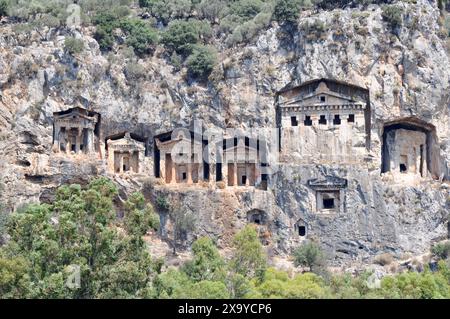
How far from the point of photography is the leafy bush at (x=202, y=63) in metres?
71.9

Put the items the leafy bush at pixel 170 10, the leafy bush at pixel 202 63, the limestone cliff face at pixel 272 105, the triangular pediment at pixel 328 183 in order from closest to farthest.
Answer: the limestone cliff face at pixel 272 105 < the triangular pediment at pixel 328 183 < the leafy bush at pixel 202 63 < the leafy bush at pixel 170 10

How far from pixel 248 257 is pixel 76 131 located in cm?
1559

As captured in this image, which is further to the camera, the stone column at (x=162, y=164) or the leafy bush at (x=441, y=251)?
the stone column at (x=162, y=164)

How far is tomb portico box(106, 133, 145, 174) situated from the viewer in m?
71.9

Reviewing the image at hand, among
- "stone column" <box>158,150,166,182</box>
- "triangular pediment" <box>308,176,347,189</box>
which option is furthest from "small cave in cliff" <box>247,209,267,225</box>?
"stone column" <box>158,150,166,182</box>

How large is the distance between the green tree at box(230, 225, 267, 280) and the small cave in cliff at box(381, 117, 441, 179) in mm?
10889

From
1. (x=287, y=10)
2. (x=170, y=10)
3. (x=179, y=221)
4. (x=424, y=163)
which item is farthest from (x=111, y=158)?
(x=424, y=163)

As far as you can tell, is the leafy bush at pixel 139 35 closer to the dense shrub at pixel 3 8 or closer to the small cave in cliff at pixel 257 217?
the dense shrub at pixel 3 8

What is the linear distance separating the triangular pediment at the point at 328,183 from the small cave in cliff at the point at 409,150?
9.08 feet

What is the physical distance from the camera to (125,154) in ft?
237

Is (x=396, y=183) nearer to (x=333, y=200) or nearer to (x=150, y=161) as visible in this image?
(x=333, y=200)

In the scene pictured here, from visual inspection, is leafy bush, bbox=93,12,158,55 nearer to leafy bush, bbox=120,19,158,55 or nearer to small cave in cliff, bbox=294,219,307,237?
leafy bush, bbox=120,19,158,55

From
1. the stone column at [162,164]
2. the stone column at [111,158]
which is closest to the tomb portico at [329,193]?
the stone column at [162,164]
